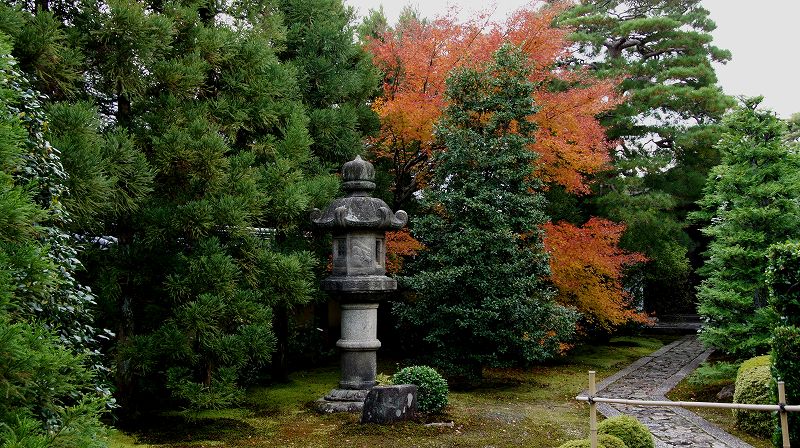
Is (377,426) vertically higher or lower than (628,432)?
lower

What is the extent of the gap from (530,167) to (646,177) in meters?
7.16

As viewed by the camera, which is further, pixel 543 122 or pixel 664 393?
pixel 543 122

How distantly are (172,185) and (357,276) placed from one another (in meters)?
2.87

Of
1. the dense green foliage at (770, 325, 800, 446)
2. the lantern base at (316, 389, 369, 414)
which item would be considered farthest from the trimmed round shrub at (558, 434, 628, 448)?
the lantern base at (316, 389, 369, 414)

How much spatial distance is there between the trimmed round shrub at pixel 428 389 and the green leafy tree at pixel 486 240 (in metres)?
2.37

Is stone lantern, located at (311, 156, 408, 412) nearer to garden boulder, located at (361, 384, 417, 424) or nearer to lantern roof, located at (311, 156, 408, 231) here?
lantern roof, located at (311, 156, 408, 231)

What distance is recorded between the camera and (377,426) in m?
8.16

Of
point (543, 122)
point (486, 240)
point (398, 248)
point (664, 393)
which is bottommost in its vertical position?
point (664, 393)

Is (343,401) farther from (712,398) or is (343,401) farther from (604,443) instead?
(712,398)

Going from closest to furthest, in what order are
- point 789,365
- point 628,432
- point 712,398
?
1. point 628,432
2. point 789,365
3. point 712,398

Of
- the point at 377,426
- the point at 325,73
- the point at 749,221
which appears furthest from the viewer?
the point at 325,73

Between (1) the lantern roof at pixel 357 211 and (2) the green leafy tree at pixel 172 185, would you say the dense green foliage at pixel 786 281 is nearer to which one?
(1) the lantern roof at pixel 357 211

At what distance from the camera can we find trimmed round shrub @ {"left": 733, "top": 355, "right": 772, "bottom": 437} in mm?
8148

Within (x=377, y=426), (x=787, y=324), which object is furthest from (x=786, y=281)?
(x=377, y=426)
